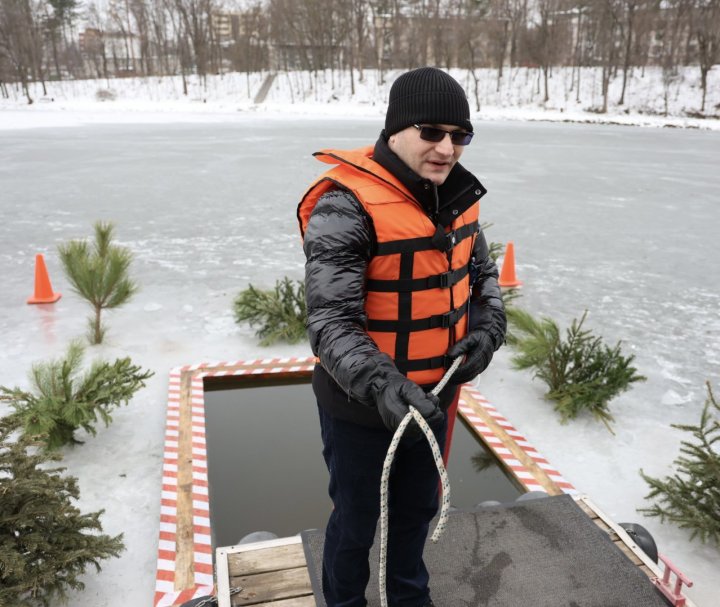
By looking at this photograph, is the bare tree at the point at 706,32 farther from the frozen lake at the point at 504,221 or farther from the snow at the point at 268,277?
the frozen lake at the point at 504,221

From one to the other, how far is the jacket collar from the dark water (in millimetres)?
2314

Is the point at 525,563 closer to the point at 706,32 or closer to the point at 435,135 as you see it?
the point at 435,135

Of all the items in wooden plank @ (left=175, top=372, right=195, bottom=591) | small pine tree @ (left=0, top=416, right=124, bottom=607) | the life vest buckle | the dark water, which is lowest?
the dark water

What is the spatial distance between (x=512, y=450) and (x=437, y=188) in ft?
7.93

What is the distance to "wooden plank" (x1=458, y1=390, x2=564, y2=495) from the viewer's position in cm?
350

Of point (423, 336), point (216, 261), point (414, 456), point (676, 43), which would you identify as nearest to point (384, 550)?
point (414, 456)

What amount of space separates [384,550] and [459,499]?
196cm

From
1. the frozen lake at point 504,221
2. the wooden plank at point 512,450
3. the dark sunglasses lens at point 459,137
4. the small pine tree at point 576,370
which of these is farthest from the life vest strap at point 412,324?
the frozen lake at point 504,221

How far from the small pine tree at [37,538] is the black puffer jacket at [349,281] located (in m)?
1.42

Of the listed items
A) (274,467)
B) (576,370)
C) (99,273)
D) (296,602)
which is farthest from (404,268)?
(99,273)

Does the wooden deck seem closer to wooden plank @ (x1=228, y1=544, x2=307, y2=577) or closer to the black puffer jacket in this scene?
wooden plank @ (x1=228, y1=544, x2=307, y2=577)

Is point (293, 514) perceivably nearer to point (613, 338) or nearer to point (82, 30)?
point (613, 338)

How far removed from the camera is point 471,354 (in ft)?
6.61

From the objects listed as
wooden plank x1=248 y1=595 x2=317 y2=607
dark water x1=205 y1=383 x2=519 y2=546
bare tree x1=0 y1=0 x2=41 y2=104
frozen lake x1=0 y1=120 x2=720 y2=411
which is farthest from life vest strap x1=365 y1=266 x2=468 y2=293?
bare tree x1=0 y1=0 x2=41 y2=104
